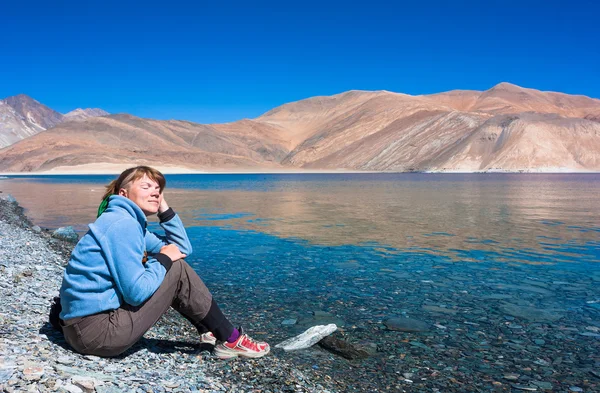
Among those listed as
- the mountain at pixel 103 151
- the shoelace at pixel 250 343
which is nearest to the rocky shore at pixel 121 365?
the shoelace at pixel 250 343

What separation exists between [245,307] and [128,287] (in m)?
4.74

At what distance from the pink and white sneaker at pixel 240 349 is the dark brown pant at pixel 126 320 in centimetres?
75

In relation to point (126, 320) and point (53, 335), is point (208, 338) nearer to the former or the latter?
point (126, 320)

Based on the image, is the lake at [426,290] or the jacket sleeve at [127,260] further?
the lake at [426,290]

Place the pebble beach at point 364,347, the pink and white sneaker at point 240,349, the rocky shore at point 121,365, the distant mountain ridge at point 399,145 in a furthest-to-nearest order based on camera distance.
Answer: the distant mountain ridge at point 399,145, the pink and white sneaker at point 240,349, the pebble beach at point 364,347, the rocky shore at point 121,365

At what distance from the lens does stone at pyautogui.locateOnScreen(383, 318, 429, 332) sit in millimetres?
8180

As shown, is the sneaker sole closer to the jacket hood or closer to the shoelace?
the shoelace

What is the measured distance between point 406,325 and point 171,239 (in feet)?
14.3

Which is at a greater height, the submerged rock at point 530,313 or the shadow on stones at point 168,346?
the shadow on stones at point 168,346

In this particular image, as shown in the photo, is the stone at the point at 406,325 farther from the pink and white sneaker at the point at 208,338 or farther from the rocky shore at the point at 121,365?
the pink and white sneaker at the point at 208,338

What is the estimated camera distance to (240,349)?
6105 millimetres

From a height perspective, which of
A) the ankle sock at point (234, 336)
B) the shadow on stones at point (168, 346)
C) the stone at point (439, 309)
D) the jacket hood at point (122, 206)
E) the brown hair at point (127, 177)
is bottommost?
the stone at point (439, 309)

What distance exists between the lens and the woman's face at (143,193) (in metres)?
5.27

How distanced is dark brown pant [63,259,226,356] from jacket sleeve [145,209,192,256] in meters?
0.31
